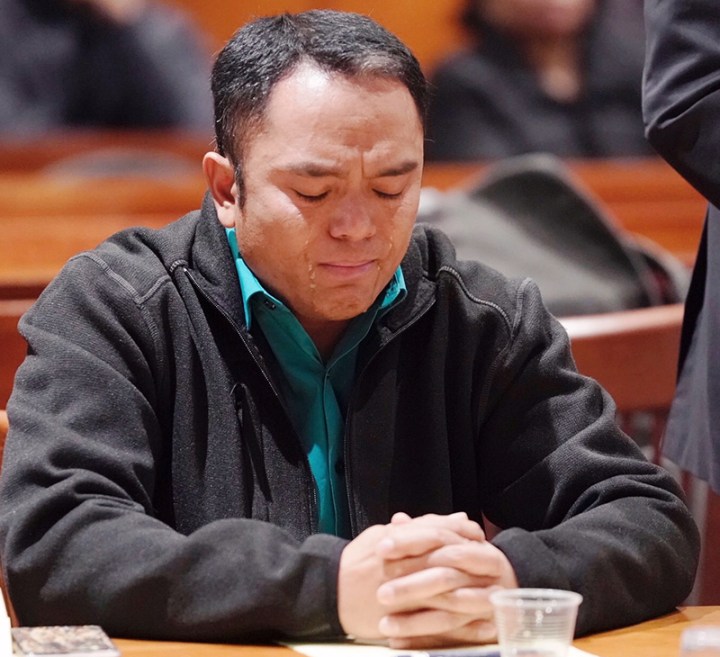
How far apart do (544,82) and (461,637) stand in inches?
204

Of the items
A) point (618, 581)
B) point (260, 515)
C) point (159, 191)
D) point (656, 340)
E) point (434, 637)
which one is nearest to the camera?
point (434, 637)

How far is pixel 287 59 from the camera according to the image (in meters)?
1.69

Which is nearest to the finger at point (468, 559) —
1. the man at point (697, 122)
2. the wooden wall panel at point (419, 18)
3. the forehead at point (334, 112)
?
the forehead at point (334, 112)

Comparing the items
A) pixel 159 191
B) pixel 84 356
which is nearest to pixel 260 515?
pixel 84 356

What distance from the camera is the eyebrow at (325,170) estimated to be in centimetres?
163

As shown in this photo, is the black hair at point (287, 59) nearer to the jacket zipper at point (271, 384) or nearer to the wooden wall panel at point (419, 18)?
the jacket zipper at point (271, 384)

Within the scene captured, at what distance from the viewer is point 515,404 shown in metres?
1.84

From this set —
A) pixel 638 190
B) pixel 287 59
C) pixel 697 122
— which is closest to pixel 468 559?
pixel 287 59

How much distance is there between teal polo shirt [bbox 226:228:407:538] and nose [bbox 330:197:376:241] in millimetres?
157

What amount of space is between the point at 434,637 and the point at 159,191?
13.0 feet

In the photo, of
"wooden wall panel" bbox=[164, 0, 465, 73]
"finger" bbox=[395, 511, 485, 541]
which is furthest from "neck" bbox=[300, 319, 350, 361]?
"wooden wall panel" bbox=[164, 0, 465, 73]

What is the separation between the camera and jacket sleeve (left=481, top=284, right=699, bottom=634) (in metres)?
1.53

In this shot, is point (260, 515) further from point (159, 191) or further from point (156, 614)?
point (159, 191)

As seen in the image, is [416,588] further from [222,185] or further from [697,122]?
[697,122]
